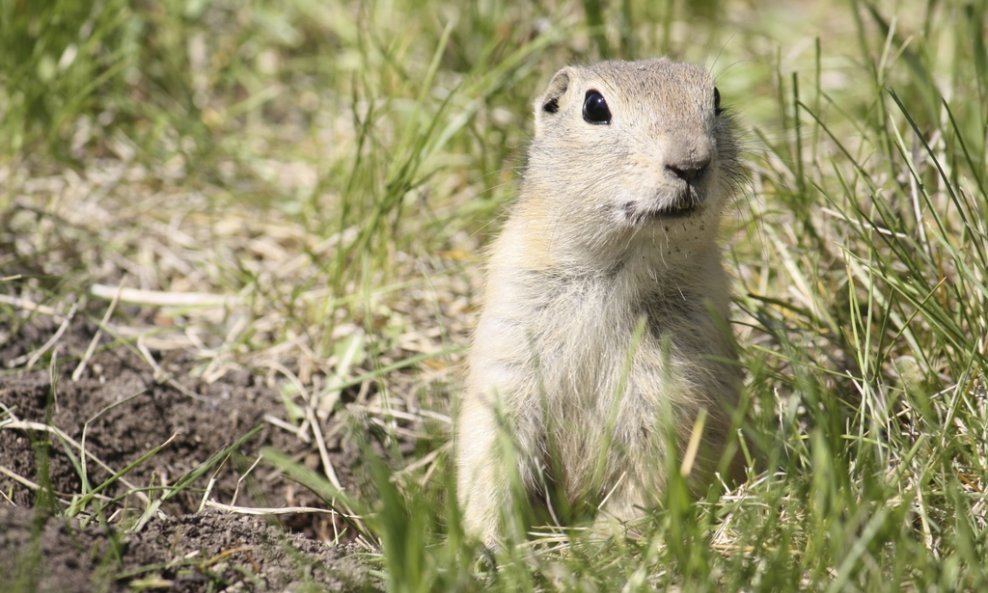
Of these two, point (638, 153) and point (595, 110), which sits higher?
point (595, 110)

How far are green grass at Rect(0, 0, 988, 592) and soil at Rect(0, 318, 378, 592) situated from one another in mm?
224

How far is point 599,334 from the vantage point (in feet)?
13.4

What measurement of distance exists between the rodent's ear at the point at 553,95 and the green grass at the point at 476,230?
1.07ft

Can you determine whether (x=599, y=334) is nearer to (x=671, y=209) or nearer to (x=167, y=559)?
(x=671, y=209)

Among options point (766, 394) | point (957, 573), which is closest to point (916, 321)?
point (766, 394)

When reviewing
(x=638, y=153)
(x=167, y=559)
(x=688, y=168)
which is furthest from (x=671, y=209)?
(x=167, y=559)

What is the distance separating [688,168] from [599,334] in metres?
0.78

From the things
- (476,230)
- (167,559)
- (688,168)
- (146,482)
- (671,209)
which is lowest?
(146,482)

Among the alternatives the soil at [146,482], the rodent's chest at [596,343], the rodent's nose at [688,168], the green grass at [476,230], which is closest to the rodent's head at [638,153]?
the rodent's nose at [688,168]

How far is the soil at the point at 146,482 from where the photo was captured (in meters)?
3.12

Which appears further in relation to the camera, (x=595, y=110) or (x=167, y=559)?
(x=595, y=110)

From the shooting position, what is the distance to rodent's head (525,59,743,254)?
3.64 m

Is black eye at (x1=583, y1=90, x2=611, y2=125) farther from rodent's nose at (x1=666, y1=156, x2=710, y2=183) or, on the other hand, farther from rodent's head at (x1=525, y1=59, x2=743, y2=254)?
rodent's nose at (x1=666, y1=156, x2=710, y2=183)

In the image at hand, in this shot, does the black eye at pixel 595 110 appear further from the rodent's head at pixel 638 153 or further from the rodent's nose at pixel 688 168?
the rodent's nose at pixel 688 168
